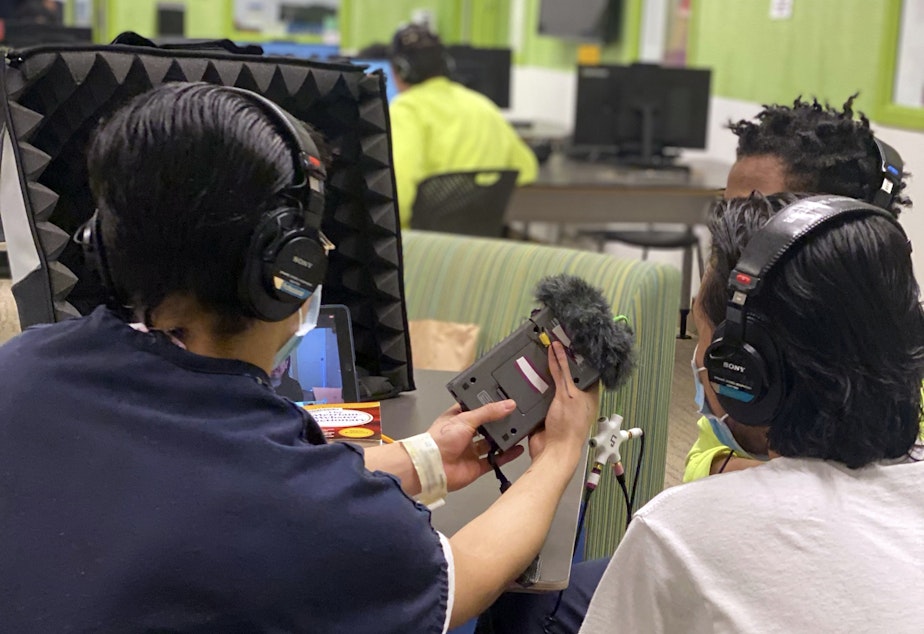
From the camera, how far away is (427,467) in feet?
3.66

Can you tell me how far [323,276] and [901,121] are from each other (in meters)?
3.03

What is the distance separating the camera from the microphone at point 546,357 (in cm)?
112

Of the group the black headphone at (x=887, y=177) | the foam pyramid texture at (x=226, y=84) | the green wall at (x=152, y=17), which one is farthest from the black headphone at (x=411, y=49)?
the green wall at (x=152, y=17)

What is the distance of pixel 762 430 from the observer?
3.55ft

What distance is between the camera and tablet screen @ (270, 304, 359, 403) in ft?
4.66

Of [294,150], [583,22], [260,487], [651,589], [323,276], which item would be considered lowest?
[651,589]

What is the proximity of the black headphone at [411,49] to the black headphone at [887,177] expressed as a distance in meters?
2.42

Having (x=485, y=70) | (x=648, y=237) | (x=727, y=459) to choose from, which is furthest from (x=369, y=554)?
(x=485, y=70)

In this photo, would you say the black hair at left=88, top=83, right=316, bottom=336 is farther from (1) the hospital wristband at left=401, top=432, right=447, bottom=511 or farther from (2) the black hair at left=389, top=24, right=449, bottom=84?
(2) the black hair at left=389, top=24, right=449, bottom=84

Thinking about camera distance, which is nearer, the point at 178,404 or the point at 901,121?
the point at 178,404

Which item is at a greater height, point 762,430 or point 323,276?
point 323,276

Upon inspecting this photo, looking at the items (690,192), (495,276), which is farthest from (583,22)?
(495,276)

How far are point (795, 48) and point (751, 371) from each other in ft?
12.0

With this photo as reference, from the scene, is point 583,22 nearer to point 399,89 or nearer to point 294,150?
point 399,89
